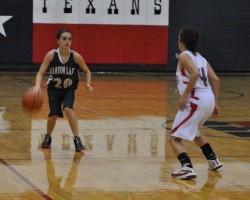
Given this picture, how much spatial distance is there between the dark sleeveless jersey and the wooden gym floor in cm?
86

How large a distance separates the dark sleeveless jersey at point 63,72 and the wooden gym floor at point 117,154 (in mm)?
856

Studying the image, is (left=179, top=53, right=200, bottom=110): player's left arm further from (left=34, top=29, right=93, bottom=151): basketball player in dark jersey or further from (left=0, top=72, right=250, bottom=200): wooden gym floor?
(left=34, top=29, right=93, bottom=151): basketball player in dark jersey

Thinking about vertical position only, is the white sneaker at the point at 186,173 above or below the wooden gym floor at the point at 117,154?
above

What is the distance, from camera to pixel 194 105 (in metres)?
8.24

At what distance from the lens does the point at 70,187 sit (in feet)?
25.2

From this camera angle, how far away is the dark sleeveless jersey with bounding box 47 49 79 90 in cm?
1019

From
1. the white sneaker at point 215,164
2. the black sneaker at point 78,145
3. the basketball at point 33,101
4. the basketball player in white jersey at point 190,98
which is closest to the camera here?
the basketball player in white jersey at point 190,98

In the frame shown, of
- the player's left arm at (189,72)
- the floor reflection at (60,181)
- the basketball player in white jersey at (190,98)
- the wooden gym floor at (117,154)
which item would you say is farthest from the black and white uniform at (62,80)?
the player's left arm at (189,72)

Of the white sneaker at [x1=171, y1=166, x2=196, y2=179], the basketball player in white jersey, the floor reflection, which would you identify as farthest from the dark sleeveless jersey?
the white sneaker at [x1=171, y1=166, x2=196, y2=179]

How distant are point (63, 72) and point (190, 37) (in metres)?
2.48

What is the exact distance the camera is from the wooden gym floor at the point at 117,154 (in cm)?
759

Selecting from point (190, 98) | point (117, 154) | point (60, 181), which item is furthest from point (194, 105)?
point (117, 154)

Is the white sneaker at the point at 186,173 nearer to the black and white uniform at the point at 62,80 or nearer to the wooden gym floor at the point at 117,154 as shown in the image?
the wooden gym floor at the point at 117,154

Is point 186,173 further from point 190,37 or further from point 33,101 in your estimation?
point 33,101
